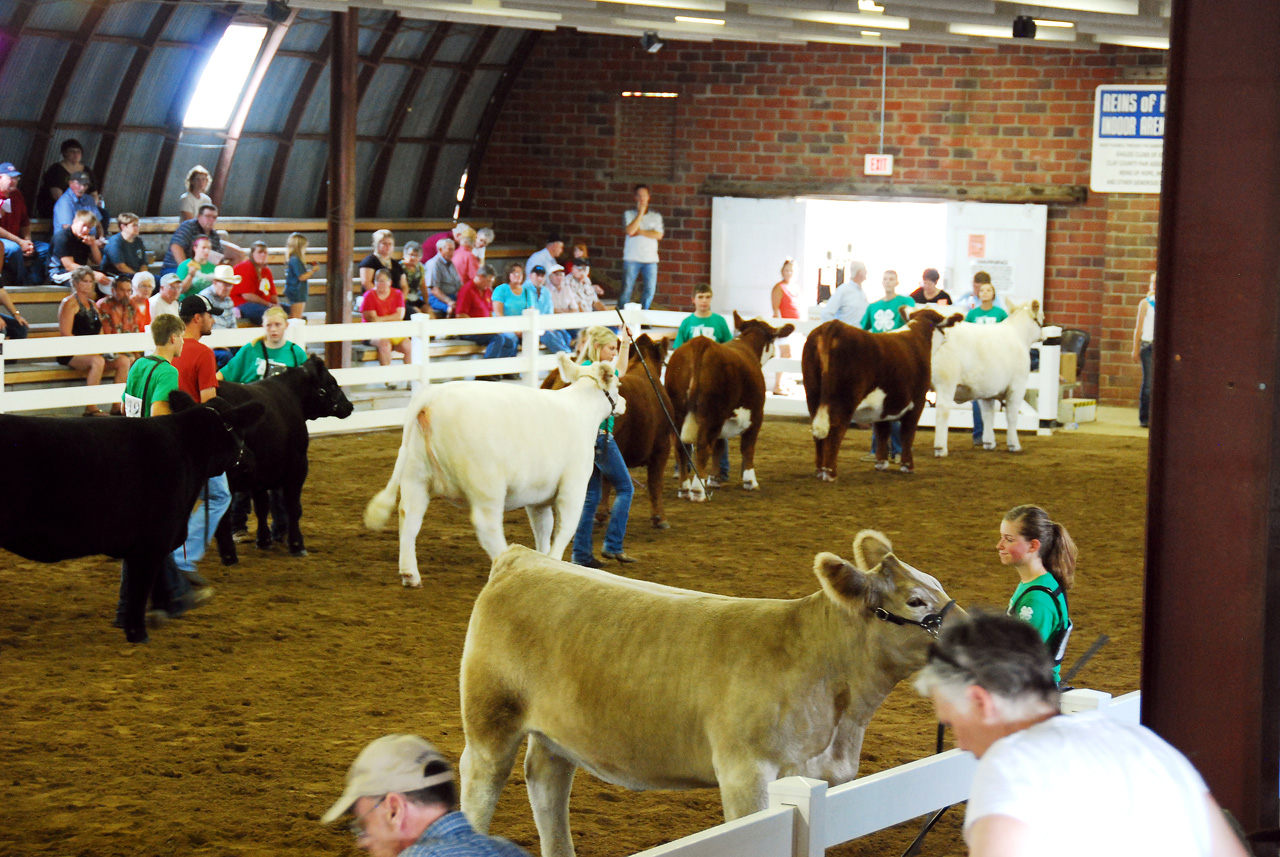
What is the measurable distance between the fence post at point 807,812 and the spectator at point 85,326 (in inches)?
417

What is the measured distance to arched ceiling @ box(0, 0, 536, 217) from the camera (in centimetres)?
1608

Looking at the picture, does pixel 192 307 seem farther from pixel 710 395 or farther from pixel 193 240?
pixel 193 240

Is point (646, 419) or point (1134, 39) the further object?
point (1134, 39)

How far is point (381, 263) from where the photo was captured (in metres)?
17.0

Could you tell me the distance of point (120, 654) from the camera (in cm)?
712

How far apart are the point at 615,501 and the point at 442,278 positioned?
9.35 m

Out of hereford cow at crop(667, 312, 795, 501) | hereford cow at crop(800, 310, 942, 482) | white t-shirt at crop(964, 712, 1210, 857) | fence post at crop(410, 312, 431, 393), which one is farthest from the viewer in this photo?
fence post at crop(410, 312, 431, 393)

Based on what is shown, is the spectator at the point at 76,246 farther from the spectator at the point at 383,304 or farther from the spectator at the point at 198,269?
the spectator at the point at 383,304

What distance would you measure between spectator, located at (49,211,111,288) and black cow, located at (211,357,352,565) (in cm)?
636

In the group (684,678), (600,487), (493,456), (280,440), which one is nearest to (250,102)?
(280,440)

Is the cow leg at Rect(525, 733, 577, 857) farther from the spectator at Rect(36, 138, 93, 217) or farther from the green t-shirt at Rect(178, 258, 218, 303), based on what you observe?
the spectator at Rect(36, 138, 93, 217)

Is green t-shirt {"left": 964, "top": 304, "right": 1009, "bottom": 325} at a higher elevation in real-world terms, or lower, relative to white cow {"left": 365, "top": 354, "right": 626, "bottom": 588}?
higher

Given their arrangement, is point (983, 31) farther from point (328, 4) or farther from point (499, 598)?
point (499, 598)

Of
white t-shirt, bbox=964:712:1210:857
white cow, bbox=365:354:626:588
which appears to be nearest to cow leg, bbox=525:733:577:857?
white t-shirt, bbox=964:712:1210:857
